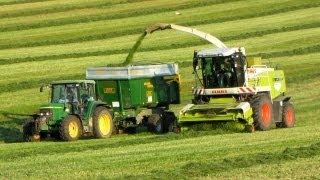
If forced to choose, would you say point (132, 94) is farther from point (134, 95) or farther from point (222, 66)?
point (222, 66)

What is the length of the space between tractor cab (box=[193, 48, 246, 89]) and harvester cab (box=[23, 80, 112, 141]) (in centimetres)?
335

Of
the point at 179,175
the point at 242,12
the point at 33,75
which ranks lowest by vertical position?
the point at 179,175

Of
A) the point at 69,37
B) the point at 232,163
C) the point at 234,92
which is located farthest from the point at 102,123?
the point at 69,37

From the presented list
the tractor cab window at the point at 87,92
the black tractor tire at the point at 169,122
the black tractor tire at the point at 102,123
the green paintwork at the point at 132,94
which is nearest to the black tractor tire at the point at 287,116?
the black tractor tire at the point at 169,122

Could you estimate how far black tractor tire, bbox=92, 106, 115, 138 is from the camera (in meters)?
24.5

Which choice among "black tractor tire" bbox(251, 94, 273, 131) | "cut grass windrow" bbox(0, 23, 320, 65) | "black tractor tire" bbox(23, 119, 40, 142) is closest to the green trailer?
"black tractor tire" bbox(23, 119, 40, 142)

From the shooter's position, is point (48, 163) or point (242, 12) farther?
point (242, 12)

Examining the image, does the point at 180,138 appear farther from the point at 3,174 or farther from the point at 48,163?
the point at 3,174

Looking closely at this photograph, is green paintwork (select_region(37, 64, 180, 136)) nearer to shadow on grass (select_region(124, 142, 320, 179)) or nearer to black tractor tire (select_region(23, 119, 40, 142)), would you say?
black tractor tire (select_region(23, 119, 40, 142))

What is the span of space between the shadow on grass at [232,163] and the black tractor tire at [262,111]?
20.9ft

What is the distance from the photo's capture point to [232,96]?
25828 millimetres

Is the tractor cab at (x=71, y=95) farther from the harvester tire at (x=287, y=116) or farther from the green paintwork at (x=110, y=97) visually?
the harvester tire at (x=287, y=116)

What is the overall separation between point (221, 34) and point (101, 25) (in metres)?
6.98

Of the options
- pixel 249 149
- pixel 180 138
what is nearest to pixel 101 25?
pixel 180 138
